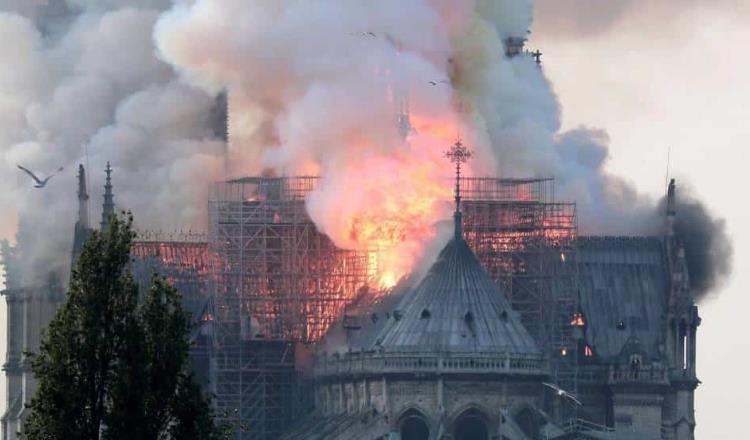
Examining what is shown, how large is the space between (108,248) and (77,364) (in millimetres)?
3368

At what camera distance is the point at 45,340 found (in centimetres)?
12725

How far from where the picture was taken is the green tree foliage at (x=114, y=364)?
4970 inches

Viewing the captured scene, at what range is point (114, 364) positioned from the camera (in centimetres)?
12694

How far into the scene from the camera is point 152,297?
127 m

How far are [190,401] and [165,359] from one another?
1.42m

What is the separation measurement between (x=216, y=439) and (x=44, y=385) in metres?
4.97

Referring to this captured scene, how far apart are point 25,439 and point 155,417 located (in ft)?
11.9

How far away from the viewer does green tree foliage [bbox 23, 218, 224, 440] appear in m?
126

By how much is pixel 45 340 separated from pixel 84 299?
1.60 m

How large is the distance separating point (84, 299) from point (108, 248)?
5.19 ft

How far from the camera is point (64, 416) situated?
414 ft

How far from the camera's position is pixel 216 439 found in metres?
127

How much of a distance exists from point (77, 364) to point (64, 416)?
1533mm

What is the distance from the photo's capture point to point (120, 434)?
126188mm
